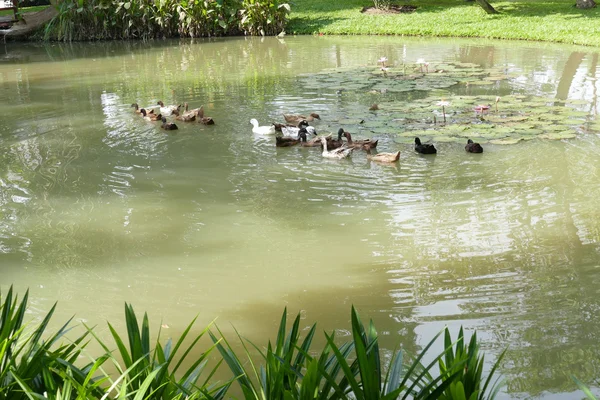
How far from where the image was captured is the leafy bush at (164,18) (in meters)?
24.0

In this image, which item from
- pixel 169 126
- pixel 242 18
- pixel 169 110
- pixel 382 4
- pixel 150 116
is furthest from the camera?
pixel 382 4

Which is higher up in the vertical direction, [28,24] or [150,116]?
[28,24]

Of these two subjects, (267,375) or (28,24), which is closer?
(267,375)

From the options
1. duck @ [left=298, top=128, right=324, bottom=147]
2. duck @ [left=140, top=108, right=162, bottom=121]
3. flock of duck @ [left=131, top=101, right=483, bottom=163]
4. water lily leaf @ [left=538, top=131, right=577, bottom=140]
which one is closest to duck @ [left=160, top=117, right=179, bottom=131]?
flock of duck @ [left=131, top=101, right=483, bottom=163]

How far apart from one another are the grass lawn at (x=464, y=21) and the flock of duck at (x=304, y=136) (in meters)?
10.9

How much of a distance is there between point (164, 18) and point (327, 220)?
19047mm

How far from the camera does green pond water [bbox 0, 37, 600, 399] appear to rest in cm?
510

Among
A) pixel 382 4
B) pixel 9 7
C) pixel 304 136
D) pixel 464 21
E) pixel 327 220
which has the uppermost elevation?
pixel 9 7

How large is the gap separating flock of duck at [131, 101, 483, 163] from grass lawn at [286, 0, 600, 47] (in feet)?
35.9

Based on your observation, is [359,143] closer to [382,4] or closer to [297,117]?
[297,117]

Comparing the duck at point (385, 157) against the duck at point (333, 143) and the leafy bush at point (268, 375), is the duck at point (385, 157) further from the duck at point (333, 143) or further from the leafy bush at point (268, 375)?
the leafy bush at point (268, 375)

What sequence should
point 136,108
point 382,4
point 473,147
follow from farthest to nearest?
point 382,4, point 136,108, point 473,147

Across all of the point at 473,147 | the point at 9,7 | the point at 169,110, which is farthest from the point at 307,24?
the point at 473,147

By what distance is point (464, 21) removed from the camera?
22.6 meters
